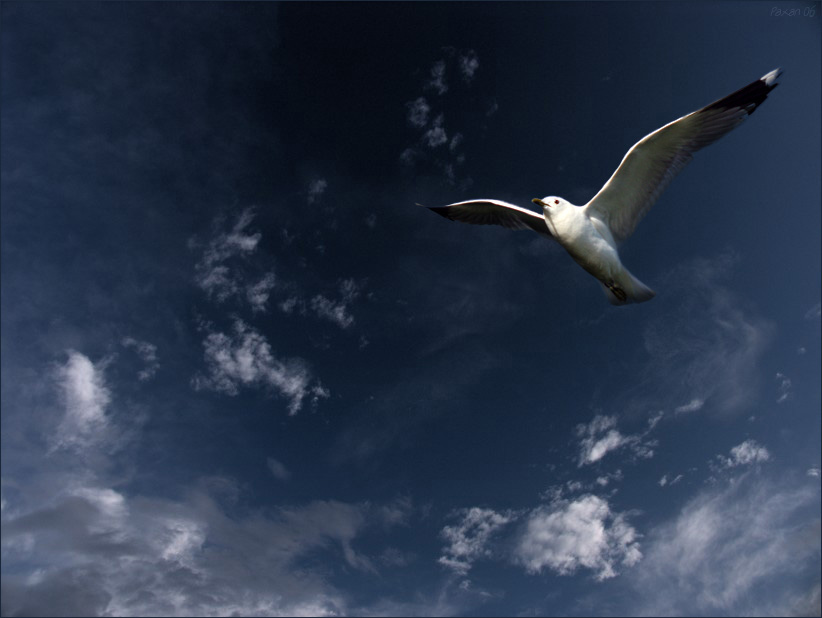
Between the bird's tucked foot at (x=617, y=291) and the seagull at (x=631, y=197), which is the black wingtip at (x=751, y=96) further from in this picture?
the bird's tucked foot at (x=617, y=291)

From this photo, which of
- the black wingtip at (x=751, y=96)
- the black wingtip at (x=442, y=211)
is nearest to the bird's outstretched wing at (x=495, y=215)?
the black wingtip at (x=442, y=211)

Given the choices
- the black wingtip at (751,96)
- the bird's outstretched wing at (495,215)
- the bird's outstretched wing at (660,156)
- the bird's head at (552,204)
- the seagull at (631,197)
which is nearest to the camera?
the black wingtip at (751,96)

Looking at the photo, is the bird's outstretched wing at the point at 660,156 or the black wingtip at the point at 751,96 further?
the bird's outstretched wing at the point at 660,156

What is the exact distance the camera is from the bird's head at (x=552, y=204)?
1077 centimetres

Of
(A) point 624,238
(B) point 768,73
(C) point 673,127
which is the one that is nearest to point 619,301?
(A) point 624,238

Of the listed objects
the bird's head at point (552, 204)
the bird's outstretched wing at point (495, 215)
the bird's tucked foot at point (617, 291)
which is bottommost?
the bird's tucked foot at point (617, 291)

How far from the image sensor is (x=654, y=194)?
10.8 metres

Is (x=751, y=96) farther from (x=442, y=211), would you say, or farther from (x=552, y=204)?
(x=442, y=211)

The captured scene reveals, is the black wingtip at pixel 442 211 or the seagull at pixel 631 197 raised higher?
the black wingtip at pixel 442 211

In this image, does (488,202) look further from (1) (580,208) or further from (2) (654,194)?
(2) (654,194)

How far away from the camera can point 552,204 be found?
35.9ft

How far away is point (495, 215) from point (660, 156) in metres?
4.51

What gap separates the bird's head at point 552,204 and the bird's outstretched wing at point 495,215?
1.64 ft

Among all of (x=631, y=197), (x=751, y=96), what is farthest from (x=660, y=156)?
(x=751, y=96)
